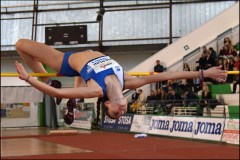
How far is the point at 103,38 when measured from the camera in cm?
2680

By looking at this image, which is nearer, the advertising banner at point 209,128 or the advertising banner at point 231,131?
the advertising banner at point 231,131

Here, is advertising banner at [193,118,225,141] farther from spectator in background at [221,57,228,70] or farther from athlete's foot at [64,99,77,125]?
athlete's foot at [64,99,77,125]

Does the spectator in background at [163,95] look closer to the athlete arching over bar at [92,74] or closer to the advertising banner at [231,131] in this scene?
the advertising banner at [231,131]

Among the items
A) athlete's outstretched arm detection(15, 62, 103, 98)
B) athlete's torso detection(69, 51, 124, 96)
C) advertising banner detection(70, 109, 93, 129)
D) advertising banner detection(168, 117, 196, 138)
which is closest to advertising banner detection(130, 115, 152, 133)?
advertising banner detection(168, 117, 196, 138)

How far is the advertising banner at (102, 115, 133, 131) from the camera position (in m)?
20.4

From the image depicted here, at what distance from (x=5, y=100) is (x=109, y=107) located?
18012 mm

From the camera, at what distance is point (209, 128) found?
1497 cm

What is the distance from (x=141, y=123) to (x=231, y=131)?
581 centimetres

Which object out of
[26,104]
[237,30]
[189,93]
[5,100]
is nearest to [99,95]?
[189,93]

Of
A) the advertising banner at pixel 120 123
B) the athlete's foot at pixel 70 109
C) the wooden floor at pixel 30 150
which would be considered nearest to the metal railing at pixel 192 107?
the advertising banner at pixel 120 123

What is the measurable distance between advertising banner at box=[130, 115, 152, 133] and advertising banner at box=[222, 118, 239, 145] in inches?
189

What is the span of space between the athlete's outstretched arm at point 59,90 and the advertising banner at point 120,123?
47.7ft

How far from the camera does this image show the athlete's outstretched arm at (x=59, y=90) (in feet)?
17.8

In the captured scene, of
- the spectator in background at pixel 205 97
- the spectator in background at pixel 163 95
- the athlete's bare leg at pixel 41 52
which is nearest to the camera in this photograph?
the athlete's bare leg at pixel 41 52
